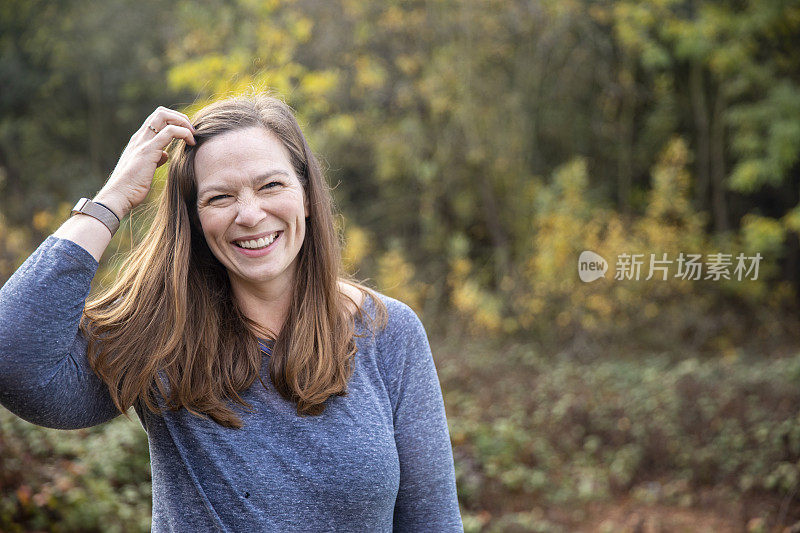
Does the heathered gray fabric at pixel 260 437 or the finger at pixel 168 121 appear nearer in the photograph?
the heathered gray fabric at pixel 260 437

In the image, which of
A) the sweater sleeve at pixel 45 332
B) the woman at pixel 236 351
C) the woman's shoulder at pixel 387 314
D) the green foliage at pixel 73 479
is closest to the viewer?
the sweater sleeve at pixel 45 332

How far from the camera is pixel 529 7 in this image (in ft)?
29.9

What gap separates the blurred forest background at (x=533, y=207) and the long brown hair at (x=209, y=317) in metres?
2.26

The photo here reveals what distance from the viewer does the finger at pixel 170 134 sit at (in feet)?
5.18

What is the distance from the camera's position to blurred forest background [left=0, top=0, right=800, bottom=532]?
4801 millimetres

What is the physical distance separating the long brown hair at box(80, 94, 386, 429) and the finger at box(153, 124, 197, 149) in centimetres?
5

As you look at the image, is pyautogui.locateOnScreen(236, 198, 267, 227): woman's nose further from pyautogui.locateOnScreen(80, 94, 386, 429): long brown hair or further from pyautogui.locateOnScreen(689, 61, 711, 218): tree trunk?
pyautogui.locateOnScreen(689, 61, 711, 218): tree trunk

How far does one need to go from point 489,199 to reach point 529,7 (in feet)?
8.07

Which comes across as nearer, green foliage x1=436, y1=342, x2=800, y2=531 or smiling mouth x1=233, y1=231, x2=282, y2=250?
smiling mouth x1=233, y1=231, x2=282, y2=250

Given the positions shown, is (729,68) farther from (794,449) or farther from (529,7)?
(794,449)

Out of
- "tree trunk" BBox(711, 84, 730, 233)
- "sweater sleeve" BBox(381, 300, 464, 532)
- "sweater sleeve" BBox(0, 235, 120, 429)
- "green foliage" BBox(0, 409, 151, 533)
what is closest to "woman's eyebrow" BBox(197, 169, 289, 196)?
"sweater sleeve" BBox(0, 235, 120, 429)

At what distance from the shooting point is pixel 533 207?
959 centimetres

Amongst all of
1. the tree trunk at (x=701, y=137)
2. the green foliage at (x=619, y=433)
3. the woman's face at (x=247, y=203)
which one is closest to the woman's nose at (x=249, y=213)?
the woman's face at (x=247, y=203)

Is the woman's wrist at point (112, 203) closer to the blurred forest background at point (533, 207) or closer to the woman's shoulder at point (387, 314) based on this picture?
Answer: the woman's shoulder at point (387, 314)
